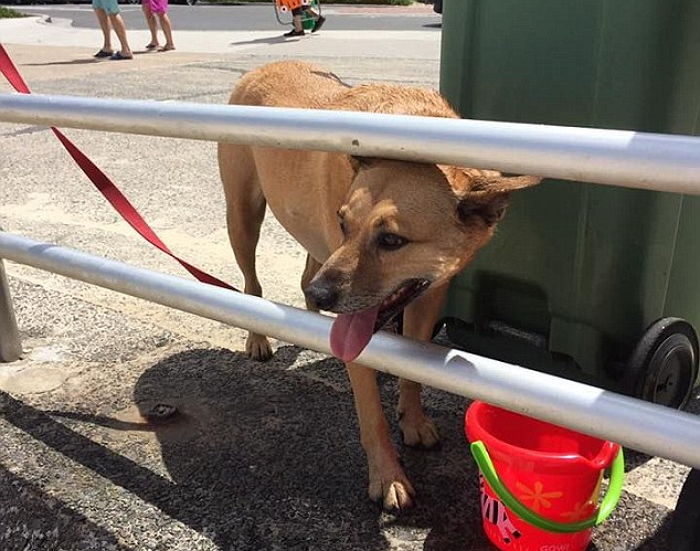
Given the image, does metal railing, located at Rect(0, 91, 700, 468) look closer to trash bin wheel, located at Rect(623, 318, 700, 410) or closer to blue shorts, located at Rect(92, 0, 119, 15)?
trash bin wheel, located at Rect(623, 318, 700, 410)

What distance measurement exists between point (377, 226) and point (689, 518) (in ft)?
3.46

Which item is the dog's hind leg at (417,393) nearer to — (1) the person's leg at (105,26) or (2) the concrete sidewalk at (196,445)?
(2) the concrete sidewalk at (196,445)

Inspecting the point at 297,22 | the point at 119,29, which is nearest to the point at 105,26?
the point at 119,29

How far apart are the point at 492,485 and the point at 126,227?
153 inches

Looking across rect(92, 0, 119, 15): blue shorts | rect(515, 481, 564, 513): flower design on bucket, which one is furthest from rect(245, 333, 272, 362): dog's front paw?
rect(92, 0, 119, 15): blue shorts

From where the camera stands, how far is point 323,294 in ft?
6.89

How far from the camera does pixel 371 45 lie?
15578 mm

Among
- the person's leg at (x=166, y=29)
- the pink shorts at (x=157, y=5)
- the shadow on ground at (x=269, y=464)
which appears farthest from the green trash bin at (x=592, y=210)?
the person's leg at (x=166, y=29)

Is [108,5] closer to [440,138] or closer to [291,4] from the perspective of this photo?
[291,4]

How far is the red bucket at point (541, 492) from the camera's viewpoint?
2.00 meters

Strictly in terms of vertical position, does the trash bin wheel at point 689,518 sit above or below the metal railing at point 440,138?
below

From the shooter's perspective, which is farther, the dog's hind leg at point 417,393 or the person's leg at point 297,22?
the person's leg at point 297,22

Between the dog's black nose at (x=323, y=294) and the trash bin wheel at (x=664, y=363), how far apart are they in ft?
→ 3.52

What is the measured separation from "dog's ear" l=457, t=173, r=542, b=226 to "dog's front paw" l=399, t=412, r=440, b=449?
0.91 meters
